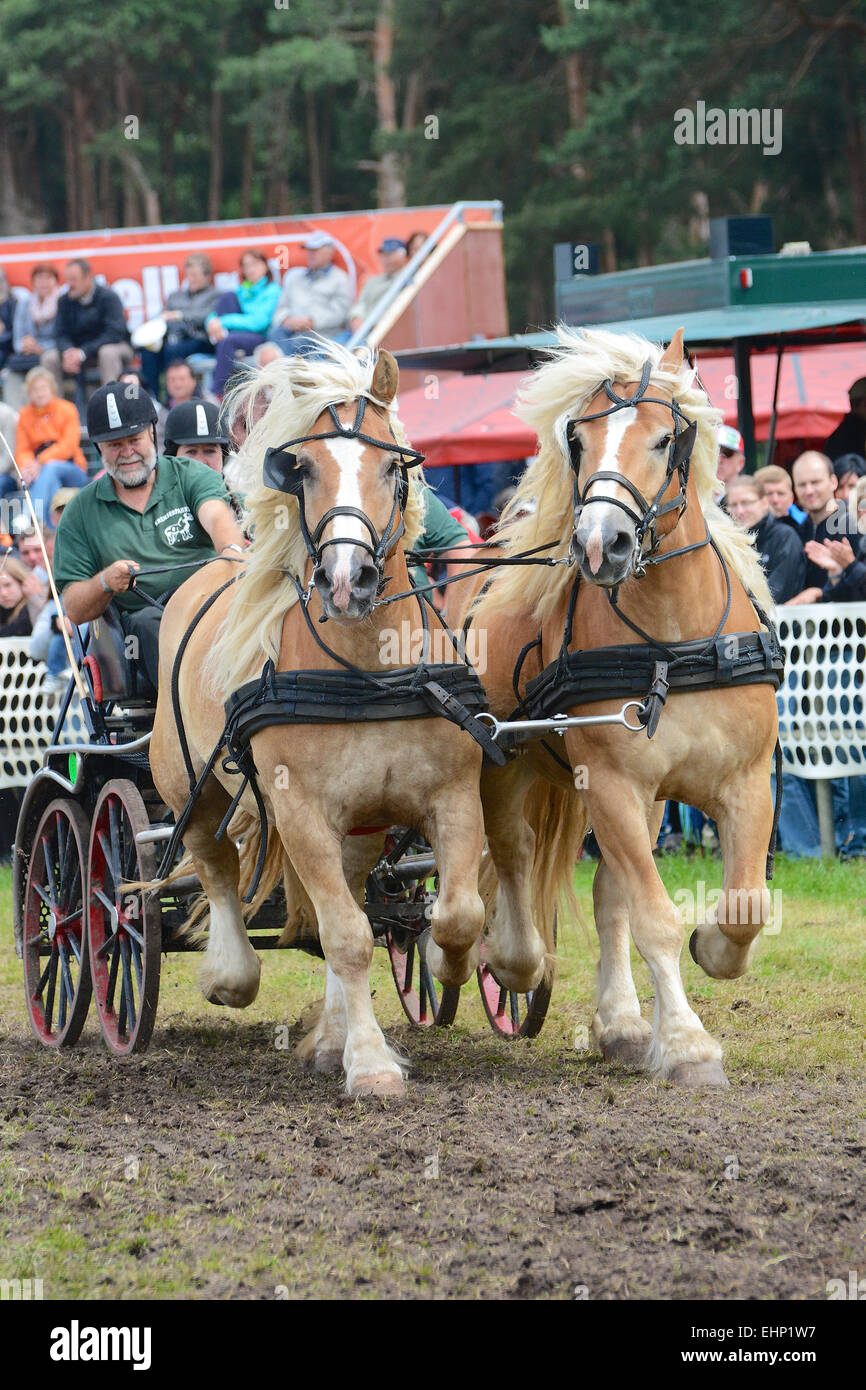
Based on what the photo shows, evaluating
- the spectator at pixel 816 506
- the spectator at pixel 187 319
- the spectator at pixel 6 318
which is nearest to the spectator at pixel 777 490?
the spectator at pixel 816 506

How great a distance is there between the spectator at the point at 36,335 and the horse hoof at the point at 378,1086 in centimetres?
1228

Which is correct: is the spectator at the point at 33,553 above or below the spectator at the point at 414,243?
below

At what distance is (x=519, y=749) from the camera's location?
541 centimetres

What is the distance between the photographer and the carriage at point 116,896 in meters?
5.85

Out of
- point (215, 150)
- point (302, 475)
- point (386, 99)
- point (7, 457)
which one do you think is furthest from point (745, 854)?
point (215, 150)

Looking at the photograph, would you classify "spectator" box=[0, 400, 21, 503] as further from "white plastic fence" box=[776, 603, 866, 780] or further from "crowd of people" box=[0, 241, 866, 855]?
"white plastic fence" box=[776, 603, 866, 780]

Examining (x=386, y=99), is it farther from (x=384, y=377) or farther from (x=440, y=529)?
(x=384, y=377)

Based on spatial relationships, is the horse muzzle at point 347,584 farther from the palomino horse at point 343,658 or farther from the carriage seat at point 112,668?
the carriage seat at point 112,668

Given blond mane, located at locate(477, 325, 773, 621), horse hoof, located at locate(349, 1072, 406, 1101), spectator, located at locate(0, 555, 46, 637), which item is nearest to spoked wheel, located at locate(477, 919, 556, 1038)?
horse hoof, located at locate(349, 1072, 406, 1101)

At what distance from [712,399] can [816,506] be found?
393 centimetres

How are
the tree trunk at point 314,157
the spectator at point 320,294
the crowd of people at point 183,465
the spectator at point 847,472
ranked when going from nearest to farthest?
1. the crowd of people at point 183,465
2. the spectator at point 847,472
3. the spectator at point 320,294
4. the tree trunk at point 314,157

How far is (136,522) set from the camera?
20.9 feet

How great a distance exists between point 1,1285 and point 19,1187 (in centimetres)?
75

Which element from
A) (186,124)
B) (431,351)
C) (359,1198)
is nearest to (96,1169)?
(359,1198)
